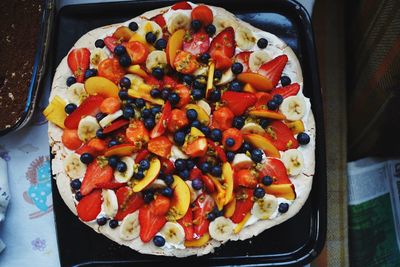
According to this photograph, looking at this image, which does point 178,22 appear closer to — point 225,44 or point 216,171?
point 225,44

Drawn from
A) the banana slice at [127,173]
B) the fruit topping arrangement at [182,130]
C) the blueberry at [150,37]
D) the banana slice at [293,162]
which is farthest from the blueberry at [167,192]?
the blueberry at [150,37]

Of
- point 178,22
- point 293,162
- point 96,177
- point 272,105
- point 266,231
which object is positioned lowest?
point 266,231

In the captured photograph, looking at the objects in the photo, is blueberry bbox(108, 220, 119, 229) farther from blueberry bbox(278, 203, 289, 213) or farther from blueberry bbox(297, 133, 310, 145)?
blueberry bbox(297, 133, 310, 145)

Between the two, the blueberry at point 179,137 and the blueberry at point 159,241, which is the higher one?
the blueberry at point 179,137

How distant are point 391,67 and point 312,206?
47 centimetres

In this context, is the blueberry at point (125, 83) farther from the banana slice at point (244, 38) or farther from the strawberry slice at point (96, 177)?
the banana slice at point (244, 38)

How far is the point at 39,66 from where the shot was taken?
1.87 meters

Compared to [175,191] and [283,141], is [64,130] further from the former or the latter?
[283,141]

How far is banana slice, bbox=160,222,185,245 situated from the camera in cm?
169

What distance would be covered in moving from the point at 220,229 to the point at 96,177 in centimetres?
36

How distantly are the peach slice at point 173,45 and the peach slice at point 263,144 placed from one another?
293 mm

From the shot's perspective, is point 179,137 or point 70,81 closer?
point 179,137

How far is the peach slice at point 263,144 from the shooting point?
170 cm

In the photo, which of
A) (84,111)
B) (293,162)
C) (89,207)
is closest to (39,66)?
(84,111)
